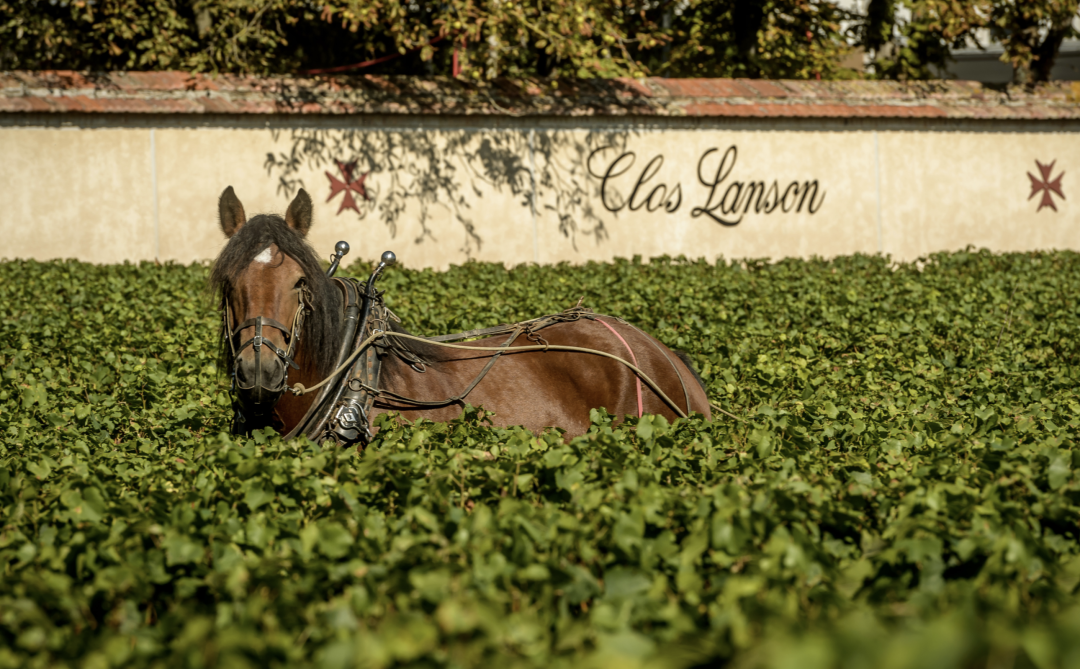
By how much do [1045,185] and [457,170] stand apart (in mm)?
10515

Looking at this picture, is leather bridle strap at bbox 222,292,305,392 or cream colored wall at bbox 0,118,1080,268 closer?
leather bridle strap at bbox 222,292,305,392

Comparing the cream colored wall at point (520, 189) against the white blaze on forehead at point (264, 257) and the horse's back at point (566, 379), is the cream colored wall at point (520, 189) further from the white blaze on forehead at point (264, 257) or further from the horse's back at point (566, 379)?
the white blaze on forehead at point (264, 257)

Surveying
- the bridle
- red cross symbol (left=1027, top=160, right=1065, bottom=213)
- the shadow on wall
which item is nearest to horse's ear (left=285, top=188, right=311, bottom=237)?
the bridle

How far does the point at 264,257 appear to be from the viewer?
4246 millimetres

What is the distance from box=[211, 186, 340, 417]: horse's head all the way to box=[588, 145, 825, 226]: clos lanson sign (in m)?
10.1

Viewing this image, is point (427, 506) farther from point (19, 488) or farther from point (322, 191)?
point (322, 191)

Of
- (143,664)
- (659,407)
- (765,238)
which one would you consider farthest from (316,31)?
(143,664)

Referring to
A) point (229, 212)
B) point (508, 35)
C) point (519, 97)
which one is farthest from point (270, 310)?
point (519, 97)

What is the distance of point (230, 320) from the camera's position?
4.23 meters

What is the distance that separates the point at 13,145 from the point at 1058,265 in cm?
1434

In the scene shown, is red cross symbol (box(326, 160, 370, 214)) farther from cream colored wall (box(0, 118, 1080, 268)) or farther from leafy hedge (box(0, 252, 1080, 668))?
leafy hedge (box(0, 252, 1080, 668))

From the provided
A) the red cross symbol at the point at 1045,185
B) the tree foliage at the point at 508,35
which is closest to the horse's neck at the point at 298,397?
the tree foliage at the point at 508,35

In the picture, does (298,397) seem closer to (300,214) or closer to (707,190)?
(300,214)

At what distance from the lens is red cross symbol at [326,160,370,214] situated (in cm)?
1310
